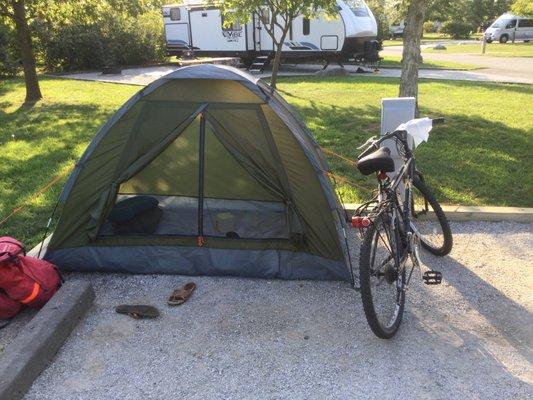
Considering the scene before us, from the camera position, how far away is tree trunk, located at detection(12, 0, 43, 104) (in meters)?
10.5

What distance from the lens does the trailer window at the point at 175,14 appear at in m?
20.0

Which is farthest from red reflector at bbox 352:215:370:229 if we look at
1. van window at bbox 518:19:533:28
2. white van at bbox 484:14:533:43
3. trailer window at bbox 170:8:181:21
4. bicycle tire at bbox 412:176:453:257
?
van window at bbox 518:19:533:28

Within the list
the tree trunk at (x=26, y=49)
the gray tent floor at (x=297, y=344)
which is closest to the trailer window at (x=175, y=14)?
the tree trunk at (x=26, y=49)

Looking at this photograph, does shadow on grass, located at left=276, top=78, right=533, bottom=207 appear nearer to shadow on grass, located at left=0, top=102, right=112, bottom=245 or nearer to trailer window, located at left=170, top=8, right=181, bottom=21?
shadow on grass, located at left=0, top=102, right=112, bottom=245

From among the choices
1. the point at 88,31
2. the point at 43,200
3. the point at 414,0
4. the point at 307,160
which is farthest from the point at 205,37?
the point at 307,160

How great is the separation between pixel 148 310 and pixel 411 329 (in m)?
1.77

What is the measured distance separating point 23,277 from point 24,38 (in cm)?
937

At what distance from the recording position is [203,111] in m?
3.73

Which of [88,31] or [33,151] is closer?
[33,151]

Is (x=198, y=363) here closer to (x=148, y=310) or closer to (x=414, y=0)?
(x=148, y=310)

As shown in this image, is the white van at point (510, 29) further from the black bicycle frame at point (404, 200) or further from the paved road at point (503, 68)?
the black bicycle frame at point (404, 200)

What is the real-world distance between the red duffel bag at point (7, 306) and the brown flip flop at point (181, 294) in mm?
1025

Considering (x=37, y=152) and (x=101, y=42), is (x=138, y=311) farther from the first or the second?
(x=101, y=42)

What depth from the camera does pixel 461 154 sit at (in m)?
6.24
